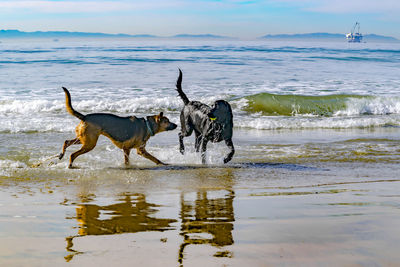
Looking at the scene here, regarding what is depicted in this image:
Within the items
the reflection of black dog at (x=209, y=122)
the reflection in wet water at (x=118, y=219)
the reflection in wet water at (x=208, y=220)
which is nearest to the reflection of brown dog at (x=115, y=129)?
the reflection of black dog at (x=209, y=122)

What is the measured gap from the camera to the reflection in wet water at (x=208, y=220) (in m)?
3.64

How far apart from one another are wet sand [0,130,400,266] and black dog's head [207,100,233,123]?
2.63ft

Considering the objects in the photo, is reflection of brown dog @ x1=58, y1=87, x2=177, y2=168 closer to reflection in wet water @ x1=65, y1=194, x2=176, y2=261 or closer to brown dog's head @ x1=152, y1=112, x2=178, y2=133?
brown dog's head @ x1=152, y1=112, x2=178, y2=133

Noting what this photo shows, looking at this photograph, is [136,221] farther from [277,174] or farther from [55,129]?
[55,129]

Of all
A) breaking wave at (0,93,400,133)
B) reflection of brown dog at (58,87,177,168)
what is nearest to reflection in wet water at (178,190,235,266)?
reflection of brown dog at (58,87,177,168)

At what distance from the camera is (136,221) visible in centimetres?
431

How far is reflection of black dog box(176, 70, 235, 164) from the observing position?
766 centimetres

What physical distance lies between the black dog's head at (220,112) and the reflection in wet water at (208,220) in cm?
205

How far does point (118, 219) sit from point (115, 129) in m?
3.23

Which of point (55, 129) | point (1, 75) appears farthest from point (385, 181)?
point (1, 75)

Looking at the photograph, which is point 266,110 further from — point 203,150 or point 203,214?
point 203,214

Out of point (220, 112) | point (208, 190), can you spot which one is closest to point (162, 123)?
point (220, 112)

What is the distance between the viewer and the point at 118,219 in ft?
14.4

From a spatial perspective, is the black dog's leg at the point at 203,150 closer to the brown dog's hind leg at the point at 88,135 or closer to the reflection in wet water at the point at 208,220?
the brown dog's hind leg at the point at 88,135
